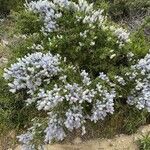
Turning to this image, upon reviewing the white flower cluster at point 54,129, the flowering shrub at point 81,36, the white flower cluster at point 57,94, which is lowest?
the white flower cluster at point 54,129

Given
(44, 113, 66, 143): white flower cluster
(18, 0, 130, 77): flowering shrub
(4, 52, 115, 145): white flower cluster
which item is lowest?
(44, 113, 66, 143): white flower cluster

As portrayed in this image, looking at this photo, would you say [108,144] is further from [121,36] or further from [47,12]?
[47,12]

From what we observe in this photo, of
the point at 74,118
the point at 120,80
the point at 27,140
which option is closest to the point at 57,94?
the point at 74,118

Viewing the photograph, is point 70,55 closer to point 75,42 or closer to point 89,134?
point 75,42

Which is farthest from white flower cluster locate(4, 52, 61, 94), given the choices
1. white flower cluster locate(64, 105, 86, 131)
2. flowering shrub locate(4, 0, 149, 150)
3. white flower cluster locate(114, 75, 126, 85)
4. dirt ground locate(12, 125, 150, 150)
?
dirt ground locate(12, 125, 150, 150)

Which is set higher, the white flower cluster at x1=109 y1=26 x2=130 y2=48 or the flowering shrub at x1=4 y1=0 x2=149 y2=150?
the white flower cluster at x1=109 y1=26 x2=130 y2=48

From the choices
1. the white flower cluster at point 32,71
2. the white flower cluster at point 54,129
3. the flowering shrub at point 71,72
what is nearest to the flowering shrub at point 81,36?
the flowering shrub at point 71,72

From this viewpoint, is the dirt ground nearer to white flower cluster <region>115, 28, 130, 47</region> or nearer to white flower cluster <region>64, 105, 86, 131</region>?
white flower cluster <region>64, 105, 86, 131</region>

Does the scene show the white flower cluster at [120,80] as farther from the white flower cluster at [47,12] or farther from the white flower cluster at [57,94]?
the white flower cluster at [47,12]

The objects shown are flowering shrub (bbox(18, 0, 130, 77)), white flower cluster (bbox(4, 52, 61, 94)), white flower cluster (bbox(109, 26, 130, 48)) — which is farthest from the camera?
white flower cluster (bbox(109, 26, 130, 48))
